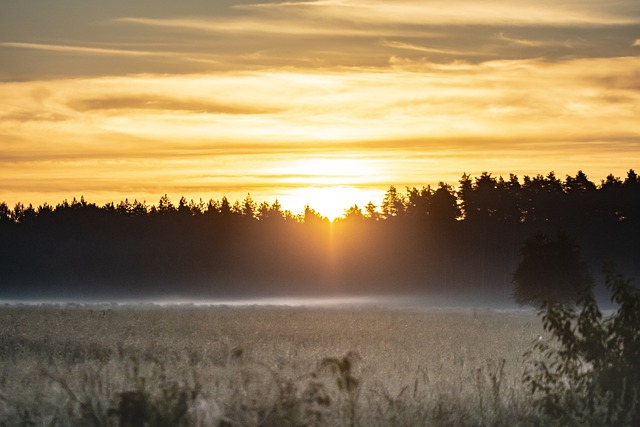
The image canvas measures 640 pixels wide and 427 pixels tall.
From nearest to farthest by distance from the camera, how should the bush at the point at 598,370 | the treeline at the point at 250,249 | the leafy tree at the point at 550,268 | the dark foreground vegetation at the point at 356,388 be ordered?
1. the dark foreground vegetation at the point at 356,388
2. the bush at the point at 598,370
3. the leafy tree at the point at 550,268
4. the treeline at the point at 250,249

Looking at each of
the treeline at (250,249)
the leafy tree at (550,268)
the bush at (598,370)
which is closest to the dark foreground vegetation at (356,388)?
the bush at (598,370)

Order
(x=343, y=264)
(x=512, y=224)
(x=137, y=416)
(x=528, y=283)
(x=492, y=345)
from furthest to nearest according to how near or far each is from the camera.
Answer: (x=343, y=264) < (x=512, y=224) < (x=528, y=283) < (x=492, y=345) < (x=137, y=416)

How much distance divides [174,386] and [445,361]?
35.5 feet

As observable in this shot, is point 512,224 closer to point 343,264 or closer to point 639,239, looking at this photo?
point 639,239

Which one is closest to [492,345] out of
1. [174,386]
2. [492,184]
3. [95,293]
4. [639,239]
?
[174,386]

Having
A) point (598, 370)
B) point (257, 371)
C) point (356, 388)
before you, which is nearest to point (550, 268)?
point (257, 371)

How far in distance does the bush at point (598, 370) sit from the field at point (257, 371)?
0.42 meters

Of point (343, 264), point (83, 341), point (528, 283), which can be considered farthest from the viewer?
point (343, 264)

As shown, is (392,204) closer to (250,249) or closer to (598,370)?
(250,249)

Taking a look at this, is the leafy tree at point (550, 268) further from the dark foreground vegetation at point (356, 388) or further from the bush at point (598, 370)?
the bush at point (598, 370)

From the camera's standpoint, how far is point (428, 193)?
113562 millimetres

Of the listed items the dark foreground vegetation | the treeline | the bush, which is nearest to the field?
the dark foreground vegetation

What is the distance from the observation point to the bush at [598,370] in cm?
1115

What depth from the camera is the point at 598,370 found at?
11.6m
